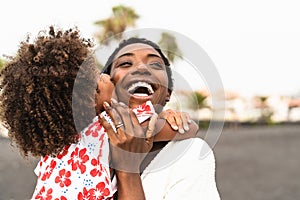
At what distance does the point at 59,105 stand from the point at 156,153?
14.1 inches

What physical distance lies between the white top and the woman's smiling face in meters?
0.16

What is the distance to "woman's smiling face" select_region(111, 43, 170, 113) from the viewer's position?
2400mm

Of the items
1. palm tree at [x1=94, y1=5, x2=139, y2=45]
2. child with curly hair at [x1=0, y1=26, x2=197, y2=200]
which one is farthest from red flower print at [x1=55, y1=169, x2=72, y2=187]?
palm tree at [x1=94, y1=5, x2=139, y2=45]

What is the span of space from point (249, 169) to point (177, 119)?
25.8 meters

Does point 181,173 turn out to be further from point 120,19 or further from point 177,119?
point 120,19

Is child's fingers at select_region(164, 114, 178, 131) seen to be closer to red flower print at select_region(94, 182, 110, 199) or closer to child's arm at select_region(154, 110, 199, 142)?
child's arm at select_region(154, 110, 199, 142)

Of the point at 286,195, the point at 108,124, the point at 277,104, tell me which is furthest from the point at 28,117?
the point at 277,104

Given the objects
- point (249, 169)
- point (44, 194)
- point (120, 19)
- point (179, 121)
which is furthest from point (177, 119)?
point (120, 19)

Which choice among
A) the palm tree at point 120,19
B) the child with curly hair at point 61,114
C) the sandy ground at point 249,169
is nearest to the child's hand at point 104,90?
the child with curly hair at point 61,114

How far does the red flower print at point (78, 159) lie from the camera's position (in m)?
2.45

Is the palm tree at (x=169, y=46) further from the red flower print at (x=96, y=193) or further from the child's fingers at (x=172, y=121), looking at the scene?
the red flower print at (x=96, y=193)

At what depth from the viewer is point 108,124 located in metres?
2.24

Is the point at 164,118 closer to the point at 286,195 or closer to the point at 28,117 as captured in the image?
the point at 28,117

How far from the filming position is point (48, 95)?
→ 2.39 m
